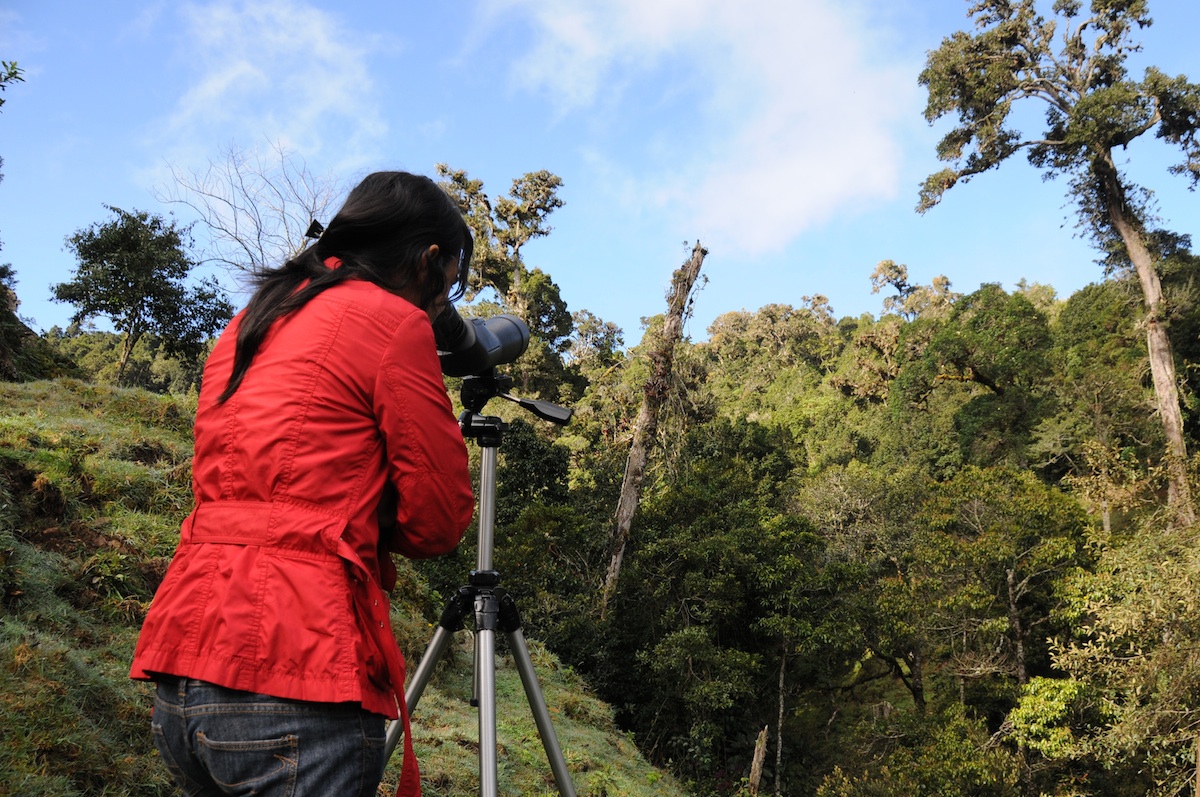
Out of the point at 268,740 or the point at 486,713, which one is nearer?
the point at 268,740

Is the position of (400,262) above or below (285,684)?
above

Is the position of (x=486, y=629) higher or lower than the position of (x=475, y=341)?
lower

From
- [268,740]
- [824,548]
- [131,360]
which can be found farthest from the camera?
[131,360]

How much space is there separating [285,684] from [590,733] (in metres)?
5.40

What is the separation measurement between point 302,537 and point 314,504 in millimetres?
42

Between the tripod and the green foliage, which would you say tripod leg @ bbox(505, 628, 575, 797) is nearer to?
the tripod

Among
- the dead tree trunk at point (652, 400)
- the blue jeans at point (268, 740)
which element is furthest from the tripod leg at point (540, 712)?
the dead tree trunk at point (652, 400)

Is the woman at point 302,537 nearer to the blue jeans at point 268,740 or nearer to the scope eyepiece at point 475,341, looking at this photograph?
the blue jeans at point 268,740

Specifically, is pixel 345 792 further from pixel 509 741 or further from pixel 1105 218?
pixel 1105 218

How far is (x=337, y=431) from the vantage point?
2.90ft

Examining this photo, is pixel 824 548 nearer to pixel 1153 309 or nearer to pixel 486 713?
pixel 1153 309

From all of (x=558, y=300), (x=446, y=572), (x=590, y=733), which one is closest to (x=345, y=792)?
(x=590, y=733)

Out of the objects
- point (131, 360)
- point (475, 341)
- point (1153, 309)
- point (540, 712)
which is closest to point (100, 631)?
point (540, 712)

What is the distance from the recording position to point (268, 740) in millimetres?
796
